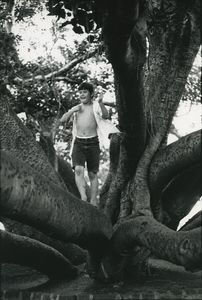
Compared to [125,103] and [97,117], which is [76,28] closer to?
[125,103]

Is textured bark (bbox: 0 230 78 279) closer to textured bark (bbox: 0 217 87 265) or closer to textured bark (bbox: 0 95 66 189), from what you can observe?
textured bark (bbox: 0 217 87 265)

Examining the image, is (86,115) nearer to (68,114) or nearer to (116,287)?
(68,114)

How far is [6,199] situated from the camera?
9.93 ft

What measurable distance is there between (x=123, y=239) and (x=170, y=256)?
98 cm

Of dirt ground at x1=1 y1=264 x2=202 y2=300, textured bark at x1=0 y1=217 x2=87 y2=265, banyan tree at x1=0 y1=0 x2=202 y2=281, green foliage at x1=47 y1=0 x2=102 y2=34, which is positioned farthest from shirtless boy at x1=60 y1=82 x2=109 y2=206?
green foliage at x1=47 y1=0 x2=102 y2=34

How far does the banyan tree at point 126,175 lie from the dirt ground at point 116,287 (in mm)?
169

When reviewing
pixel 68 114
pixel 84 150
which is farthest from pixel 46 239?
pixel 68 114

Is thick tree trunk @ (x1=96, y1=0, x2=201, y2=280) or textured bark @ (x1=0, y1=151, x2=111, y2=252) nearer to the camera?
textured bark @ (x1=0, y1=151, x2=111, y2=252)

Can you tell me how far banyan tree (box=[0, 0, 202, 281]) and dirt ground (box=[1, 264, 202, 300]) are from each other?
17cm

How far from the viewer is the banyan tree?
10.7 feet

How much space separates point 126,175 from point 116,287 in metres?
1.33

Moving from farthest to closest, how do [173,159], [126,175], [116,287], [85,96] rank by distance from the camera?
[85,96], [126,175], [173,159], [116,287]

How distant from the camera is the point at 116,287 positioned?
4.73 metres

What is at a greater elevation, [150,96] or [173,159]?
[150,96]
